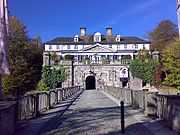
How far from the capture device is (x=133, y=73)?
251 ft

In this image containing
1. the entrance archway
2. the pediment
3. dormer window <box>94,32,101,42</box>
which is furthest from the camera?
dormer window <box>94,32,101,42</box>

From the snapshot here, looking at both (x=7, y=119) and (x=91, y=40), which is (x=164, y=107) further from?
(x=91, y=40)

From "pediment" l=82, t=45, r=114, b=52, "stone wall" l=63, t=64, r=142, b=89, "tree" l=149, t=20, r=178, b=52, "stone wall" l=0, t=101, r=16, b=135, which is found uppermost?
"tree" l=149, t=20, r=178, b=52

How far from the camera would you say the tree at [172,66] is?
182 ft

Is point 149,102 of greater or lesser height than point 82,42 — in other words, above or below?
below

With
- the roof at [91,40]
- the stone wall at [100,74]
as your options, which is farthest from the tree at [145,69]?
the roof at [91,40]

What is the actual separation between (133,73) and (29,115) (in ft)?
201

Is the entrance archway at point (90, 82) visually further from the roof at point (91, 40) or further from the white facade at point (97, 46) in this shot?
the roof at point (91, 40)

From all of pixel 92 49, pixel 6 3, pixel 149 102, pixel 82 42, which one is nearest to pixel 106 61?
pixel 92 49

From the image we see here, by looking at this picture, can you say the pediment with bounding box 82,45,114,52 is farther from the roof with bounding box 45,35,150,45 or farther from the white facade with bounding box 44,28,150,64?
the roof with bounding box 45,35,150,45

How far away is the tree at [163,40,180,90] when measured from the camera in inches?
2180

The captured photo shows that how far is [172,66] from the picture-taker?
57.8 m

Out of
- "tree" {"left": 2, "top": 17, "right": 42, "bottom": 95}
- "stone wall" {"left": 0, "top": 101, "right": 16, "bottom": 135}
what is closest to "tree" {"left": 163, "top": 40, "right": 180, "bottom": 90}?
"tree" {"left": 2, "top": 17, "right": 42, "bottom": 95}

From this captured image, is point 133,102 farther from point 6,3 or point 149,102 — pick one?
point 6,3
